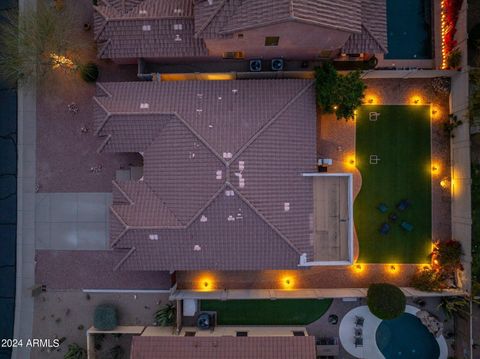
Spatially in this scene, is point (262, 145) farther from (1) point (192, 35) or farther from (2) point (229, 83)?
(1) point (192, 35)

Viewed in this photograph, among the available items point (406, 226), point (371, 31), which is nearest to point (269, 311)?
point (406, 226)

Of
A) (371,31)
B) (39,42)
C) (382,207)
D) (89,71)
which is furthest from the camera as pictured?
(382,207)

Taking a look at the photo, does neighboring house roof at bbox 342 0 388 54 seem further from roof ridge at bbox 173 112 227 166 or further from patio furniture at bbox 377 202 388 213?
roof ridge at bbox 173 112 227 166

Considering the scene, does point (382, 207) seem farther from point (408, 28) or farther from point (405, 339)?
point (408, 28)

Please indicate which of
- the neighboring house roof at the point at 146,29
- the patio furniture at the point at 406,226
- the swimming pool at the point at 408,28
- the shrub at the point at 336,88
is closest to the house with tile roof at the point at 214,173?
the shrub at the point at 336,88

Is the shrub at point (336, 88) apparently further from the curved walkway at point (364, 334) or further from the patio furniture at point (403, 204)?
the curved walkway at point (364, 334)

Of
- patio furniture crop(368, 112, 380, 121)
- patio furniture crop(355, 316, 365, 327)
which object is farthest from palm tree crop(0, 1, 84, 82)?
patio furniture crop(355, 316, 365, 327)
